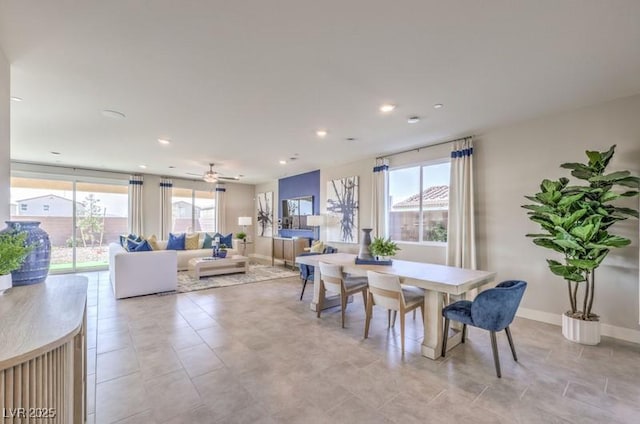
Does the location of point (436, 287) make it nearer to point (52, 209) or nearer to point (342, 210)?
point (342, 210)

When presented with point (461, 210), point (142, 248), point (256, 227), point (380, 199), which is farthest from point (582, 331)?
point (256, 227)

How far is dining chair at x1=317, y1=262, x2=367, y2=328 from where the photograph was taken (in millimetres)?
3594

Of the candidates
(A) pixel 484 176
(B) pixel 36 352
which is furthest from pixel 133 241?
(A) pixel 484 176

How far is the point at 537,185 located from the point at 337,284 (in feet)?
9.82

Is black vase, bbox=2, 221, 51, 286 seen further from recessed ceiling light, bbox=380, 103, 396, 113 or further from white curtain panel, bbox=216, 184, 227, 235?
white curtain panel, bbox=216, 184, 227, 235

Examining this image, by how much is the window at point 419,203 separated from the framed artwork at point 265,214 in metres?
4.89

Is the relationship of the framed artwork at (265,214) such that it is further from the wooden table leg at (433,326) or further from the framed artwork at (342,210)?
the wooden table leg at (433,326)

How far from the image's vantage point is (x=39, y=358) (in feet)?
3.27

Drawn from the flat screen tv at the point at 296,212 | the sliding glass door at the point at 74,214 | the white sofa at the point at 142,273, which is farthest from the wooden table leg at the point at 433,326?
the sliding glass door at the point at 74,214

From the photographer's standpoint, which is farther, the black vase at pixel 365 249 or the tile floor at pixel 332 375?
the black vase at pixel 365 249

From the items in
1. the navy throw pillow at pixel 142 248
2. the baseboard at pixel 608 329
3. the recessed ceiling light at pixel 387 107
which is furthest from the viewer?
the navy throw pillow at pixel 142 248

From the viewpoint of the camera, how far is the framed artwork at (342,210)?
21.2ft

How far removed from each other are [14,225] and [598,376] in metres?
4.80

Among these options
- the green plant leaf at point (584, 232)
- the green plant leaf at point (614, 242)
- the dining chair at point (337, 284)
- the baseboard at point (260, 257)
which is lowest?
the baseboard at point (260, 257)
